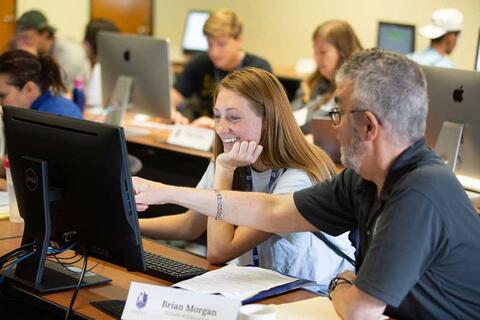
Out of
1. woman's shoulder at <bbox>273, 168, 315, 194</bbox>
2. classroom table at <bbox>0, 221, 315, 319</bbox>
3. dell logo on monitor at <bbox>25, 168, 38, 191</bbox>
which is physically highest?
dell logo on monitor at <bbox>25, 168, 38, 191</bbox>

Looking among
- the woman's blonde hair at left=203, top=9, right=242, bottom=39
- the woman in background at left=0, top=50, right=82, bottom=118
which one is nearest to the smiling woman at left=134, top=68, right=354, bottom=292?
the woman in background at left=0, top=50, right=82, bottom=118

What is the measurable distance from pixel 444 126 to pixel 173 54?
539 centimetres

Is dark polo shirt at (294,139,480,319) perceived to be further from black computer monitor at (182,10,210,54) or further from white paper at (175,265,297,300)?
black computer monitor at (182,10,210,54)

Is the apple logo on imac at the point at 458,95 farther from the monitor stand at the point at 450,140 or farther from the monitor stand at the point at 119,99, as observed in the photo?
the monitor stand at the point at 119,99

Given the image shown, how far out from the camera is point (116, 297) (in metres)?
1.99

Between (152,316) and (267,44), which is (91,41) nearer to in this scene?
(267,44)

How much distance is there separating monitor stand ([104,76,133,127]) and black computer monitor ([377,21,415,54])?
287 centimetres

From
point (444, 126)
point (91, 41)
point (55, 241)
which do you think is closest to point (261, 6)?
point (91, 41)

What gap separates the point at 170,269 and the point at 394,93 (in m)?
0.79

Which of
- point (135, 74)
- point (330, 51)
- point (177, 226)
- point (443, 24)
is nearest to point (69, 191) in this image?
point (177, 226)

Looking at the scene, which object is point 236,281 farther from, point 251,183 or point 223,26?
point 223,26

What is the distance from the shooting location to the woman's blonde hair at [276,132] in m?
2.44

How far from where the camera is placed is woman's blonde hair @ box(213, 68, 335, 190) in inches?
96.0

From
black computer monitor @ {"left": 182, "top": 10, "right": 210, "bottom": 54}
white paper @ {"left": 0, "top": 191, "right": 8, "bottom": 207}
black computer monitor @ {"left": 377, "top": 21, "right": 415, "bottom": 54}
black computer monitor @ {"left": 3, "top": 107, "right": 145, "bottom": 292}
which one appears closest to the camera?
black computer monitor @ {"left": 3, "top": 107, "right": 145, "bottom": 292}
